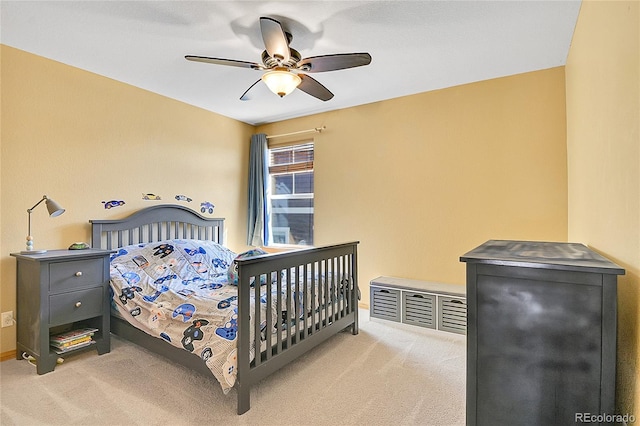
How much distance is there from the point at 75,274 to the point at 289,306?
1712 millimetres

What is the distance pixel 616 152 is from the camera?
124 centimetres

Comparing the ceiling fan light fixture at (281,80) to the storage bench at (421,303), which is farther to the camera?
the storage bench at (421,303)

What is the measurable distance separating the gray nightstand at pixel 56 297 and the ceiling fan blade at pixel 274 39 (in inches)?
82.4

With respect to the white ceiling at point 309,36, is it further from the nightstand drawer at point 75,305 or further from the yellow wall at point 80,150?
the nightstand drawer at point 75,305

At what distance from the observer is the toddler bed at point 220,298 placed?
1.87m

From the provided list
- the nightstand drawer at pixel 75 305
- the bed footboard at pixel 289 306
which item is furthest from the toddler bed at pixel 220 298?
the nightstand drawer at pixel 75 305

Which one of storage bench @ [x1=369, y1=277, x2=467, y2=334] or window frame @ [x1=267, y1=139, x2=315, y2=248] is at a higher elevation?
window frame @ [x1=267, y1=139, x2=315, y2=248]

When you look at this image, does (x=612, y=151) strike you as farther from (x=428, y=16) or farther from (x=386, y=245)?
(x=386, y=245)

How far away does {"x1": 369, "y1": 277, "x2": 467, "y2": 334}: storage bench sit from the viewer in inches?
116

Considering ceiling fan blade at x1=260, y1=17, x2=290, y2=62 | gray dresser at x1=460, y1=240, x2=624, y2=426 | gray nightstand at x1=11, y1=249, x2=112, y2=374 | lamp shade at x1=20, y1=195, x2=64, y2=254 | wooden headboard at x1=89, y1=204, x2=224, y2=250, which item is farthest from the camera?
wooden headboard at x1=89, y1=204, x2=224, y2=250

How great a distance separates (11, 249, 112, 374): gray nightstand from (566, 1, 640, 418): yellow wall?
10.5ft

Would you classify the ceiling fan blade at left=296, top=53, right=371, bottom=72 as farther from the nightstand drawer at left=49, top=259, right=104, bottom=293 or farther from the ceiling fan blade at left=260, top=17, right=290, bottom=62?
the nightstand drawer at left=49, top=259, right=104, bottom=293

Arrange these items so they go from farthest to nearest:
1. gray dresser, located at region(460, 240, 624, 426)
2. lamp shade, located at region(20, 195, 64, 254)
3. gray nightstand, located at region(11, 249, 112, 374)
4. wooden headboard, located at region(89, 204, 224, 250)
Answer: wooden headboard, located at region(89, 204, 224, 250), lamp shade, located at region(20, 195, 64, 254), gray nightstand, located at region(11, 249, 112, 374), gray dresser, located at region(460, 240, 624, 426)

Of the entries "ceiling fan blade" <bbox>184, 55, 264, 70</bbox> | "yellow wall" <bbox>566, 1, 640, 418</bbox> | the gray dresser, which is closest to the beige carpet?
the gray dresser
